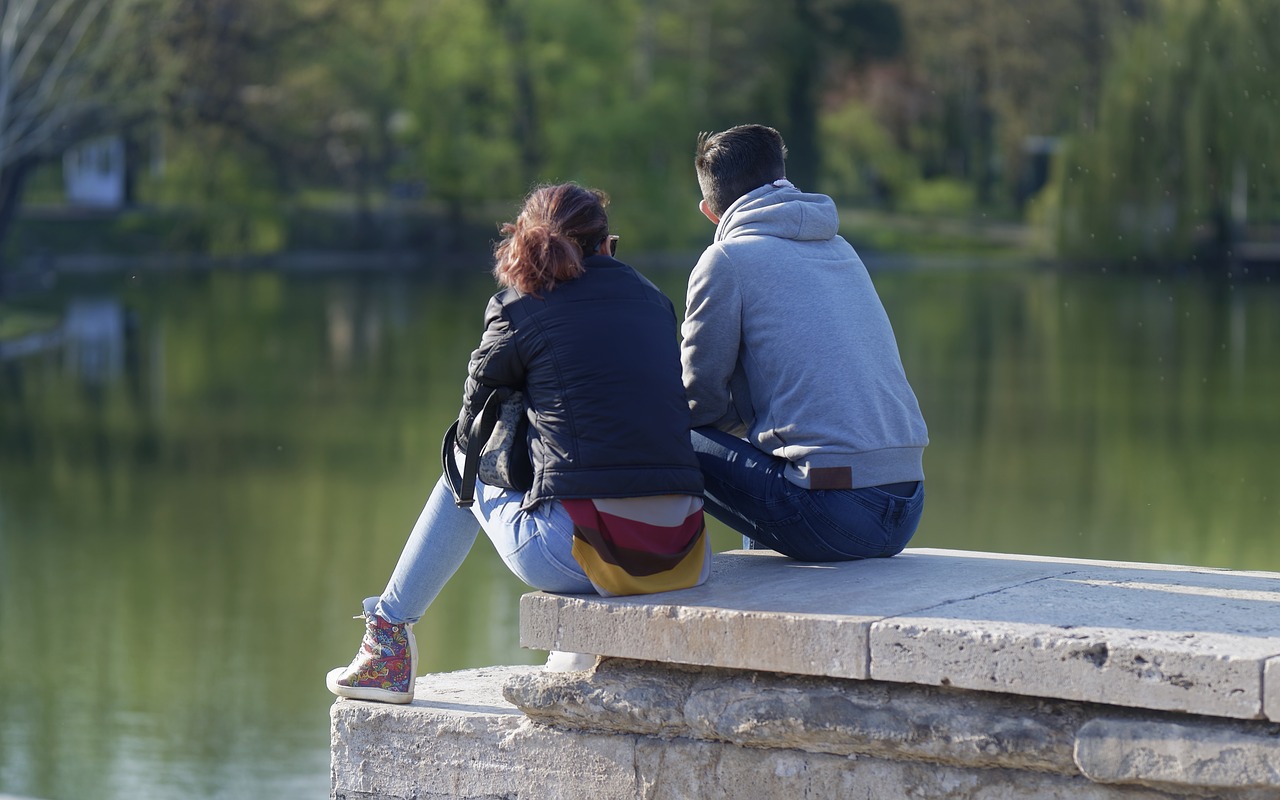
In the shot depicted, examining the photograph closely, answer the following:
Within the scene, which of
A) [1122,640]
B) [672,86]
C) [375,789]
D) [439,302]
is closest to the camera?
[1122,640]

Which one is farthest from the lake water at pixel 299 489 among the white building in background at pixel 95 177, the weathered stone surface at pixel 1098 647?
the white building in background at pixel 95 177

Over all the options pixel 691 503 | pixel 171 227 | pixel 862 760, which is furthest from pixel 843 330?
pixel 171 227

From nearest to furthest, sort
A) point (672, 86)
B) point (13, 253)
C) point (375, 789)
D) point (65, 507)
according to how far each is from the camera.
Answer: point (375, 789)
point (65, 507)
point (13, 253)
point (672, 86)

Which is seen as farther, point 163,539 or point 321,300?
point 321,300

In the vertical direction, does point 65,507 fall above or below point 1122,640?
below

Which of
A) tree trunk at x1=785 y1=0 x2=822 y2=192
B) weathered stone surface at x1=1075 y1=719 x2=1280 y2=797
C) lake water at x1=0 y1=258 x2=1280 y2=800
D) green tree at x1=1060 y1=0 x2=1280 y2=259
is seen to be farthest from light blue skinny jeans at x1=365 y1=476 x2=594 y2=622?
tree trunk at x1=785 y1=0 x2=822 y2=192

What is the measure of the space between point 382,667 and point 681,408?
32.9 inches

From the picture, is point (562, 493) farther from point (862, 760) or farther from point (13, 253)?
point (13, 253)

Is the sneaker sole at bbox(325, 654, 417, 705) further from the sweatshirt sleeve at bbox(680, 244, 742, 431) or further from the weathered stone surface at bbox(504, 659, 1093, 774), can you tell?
the sweatshirt sleeve at bbox(680, 244, 742, 431)

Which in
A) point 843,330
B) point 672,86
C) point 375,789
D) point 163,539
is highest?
point 672,86

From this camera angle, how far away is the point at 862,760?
3211 millimetres

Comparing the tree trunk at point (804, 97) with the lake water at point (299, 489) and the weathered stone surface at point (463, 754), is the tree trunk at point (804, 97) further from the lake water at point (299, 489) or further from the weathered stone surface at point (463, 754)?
the weathered stone surface at point (463, 754)

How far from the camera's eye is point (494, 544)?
141 inches

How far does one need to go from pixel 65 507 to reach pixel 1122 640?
1107 centimetres
